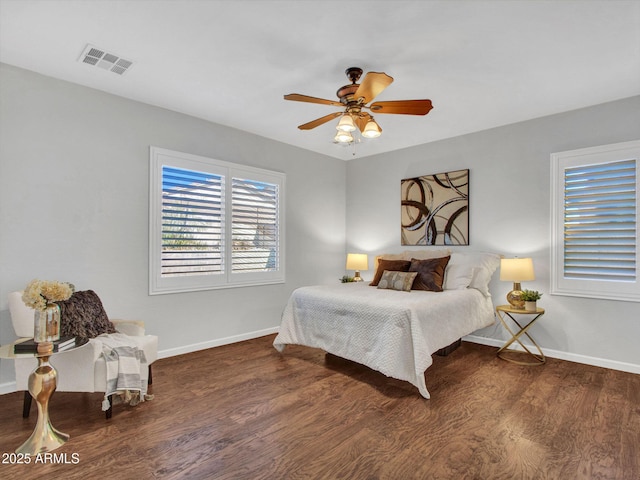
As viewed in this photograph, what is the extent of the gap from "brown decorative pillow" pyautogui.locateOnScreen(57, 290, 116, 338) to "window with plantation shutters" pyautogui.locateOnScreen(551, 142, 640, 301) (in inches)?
174

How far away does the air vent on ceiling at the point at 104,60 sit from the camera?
103 inches

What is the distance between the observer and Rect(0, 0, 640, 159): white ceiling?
7.07 ft

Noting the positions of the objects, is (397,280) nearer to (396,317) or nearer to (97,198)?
(396,317)

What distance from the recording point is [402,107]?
276 cm

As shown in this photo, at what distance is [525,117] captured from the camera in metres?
3.94

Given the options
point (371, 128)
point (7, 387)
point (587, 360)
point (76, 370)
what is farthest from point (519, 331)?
point (7, 387)

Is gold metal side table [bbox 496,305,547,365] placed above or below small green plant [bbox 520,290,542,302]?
below

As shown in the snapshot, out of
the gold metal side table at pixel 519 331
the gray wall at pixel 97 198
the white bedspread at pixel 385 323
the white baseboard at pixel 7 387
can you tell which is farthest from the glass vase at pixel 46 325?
the gold metal side table at pixel 519 331

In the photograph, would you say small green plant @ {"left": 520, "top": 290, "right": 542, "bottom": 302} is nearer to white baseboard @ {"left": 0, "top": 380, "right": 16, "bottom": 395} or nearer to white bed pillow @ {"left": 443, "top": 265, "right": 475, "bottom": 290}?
white bed pillow @ {"left": 443, "top": 265, "right": 475, "bottom": 290}

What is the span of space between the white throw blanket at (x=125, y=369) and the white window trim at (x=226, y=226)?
115 centimetres

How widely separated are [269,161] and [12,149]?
263cm

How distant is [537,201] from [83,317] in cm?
457

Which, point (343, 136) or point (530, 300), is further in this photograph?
point (530, 300)

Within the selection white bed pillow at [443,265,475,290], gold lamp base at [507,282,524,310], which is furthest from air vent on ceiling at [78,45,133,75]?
gold lamp base at [507,282,524,310]
